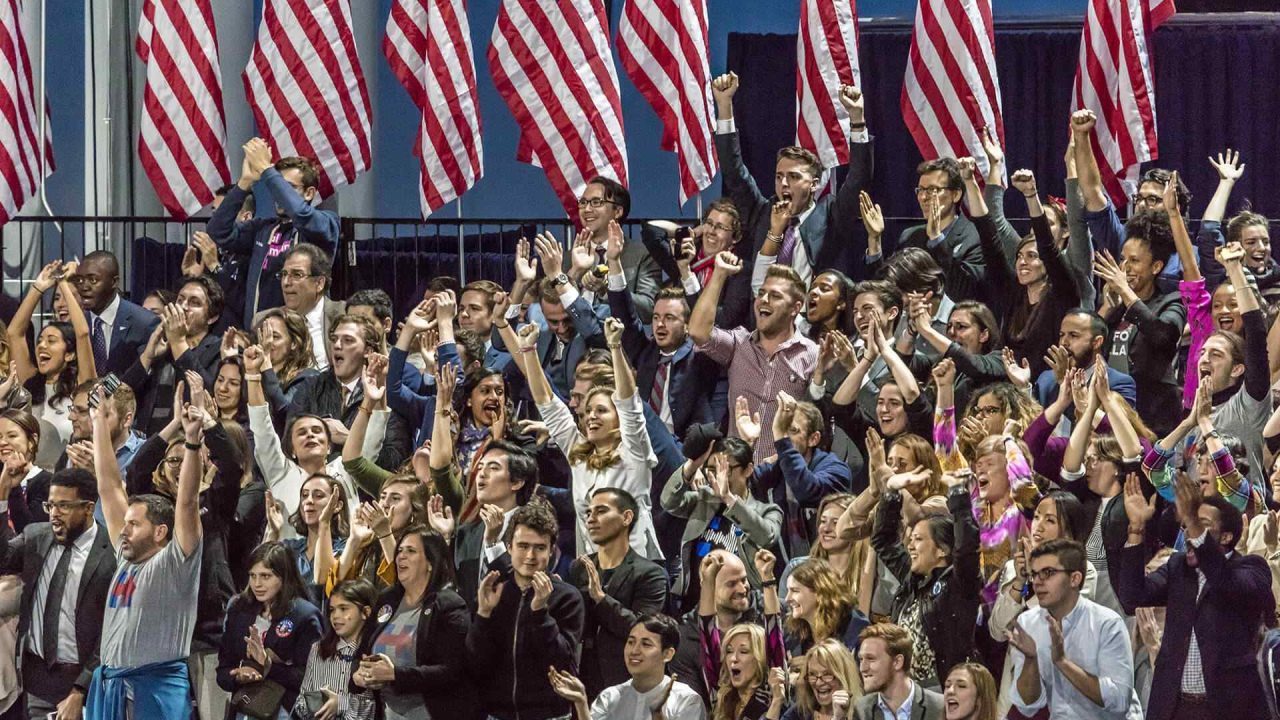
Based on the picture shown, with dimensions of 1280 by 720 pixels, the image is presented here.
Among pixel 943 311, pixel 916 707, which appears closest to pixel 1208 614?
pixel 916 707

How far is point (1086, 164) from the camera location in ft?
35.4

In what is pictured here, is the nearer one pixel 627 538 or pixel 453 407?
pixel 627 538

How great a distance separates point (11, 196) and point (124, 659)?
415cm

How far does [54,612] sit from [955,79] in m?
5.39

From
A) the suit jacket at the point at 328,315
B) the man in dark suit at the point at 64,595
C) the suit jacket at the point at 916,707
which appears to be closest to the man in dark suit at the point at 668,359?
the suit jacket at the point at 328,315

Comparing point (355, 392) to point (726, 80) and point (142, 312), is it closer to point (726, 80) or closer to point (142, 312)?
point (142, 312)

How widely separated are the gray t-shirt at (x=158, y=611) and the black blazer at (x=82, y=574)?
254mm

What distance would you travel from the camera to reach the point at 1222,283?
33.4 ft

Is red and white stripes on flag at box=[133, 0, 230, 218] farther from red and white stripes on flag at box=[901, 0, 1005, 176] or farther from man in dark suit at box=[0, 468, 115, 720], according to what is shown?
red and white stripes on flag at box=[901, 0, 1005, 176]

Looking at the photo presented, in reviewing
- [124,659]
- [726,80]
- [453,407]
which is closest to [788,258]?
[726,80]

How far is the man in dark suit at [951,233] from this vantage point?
1105 cm

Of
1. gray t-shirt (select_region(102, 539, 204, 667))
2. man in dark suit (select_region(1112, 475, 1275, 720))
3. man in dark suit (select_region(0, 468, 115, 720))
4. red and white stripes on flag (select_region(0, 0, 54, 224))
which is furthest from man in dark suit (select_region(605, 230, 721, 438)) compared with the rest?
red and white stripes on flag (select_region(0, 0, 54, 224))

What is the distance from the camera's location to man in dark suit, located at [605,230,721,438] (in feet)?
35.6

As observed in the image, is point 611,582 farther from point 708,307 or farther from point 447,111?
point 447,111
